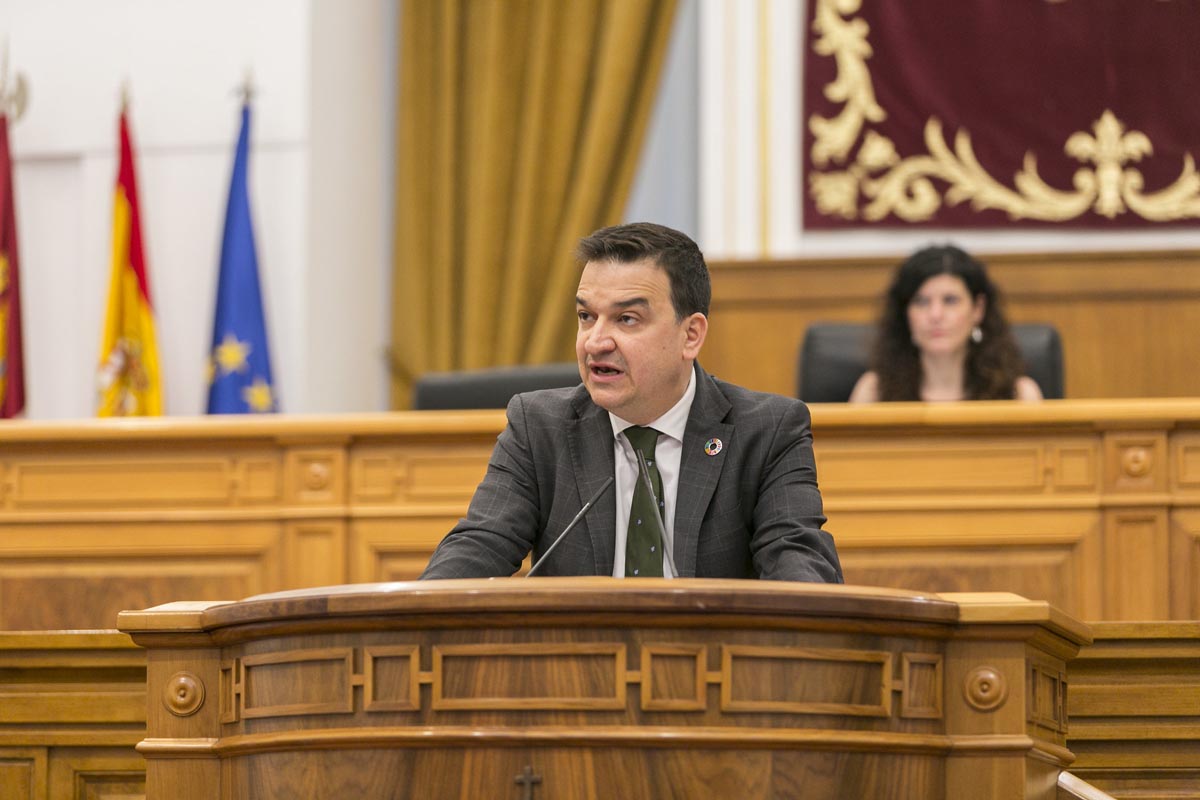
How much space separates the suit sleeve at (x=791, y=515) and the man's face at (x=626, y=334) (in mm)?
219

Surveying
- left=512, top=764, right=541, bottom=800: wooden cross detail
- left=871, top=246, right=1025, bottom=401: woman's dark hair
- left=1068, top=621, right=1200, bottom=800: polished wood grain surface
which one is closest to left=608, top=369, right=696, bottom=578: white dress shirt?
left=512, top=764, right=541, bottom=800: wooden cross detail

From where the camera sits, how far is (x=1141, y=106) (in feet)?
19.9

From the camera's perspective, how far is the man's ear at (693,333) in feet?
8.55

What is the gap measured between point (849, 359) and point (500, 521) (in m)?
2.37

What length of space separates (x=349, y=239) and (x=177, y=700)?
4.46 m

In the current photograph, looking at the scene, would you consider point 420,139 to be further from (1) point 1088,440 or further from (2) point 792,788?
(2) point 792,788

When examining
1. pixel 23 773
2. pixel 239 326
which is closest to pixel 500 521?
pixel 23 773

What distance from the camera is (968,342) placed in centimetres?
461

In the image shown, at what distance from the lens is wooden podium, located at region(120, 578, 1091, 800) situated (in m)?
1.87

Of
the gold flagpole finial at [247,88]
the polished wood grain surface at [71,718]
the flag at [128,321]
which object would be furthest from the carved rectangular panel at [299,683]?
the gold flagpole finial at [247,88]

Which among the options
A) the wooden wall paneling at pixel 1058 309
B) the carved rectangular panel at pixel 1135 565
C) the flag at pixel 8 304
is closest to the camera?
the carved rectangular panel at pixel 1135 565

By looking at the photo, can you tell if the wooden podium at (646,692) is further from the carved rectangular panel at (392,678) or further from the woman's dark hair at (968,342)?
the woman's dark hair at (968,342)

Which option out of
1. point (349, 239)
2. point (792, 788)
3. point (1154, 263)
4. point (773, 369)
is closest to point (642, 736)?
point (792, 788)

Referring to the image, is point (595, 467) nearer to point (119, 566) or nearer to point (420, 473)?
point (420, 473)
